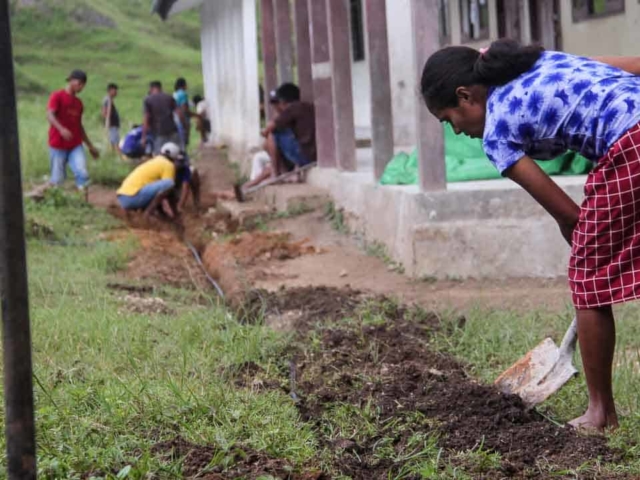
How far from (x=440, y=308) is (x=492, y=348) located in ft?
3.94

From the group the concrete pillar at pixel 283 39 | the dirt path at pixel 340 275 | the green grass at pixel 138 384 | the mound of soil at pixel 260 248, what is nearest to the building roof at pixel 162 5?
the concrete pillar at pixel 283 39

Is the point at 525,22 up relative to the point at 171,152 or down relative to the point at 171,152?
up

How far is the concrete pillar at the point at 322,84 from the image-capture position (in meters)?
11.0

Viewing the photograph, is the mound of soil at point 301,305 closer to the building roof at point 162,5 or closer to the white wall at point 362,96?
the white wall at point 362,96

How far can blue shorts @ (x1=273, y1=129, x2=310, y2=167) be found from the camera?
1235 cm

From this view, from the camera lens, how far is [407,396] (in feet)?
14.6

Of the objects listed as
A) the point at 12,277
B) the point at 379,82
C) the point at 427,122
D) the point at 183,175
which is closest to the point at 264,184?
the point at 183,175

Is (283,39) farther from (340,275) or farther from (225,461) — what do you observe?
(225,461)

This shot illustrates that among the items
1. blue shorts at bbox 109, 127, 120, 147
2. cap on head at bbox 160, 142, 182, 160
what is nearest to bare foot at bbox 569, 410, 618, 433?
cap on head at bbox 160, 142, 182, 160

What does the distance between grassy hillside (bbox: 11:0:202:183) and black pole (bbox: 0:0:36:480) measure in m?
27.2

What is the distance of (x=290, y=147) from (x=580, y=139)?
886 cm

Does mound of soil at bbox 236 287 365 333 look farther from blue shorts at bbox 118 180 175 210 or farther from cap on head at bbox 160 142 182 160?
cap on head at bbox 160 142 182 160

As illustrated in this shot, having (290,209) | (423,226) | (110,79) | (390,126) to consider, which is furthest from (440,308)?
(110,79)

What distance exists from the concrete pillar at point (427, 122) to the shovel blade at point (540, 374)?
→ 314 centimetres
